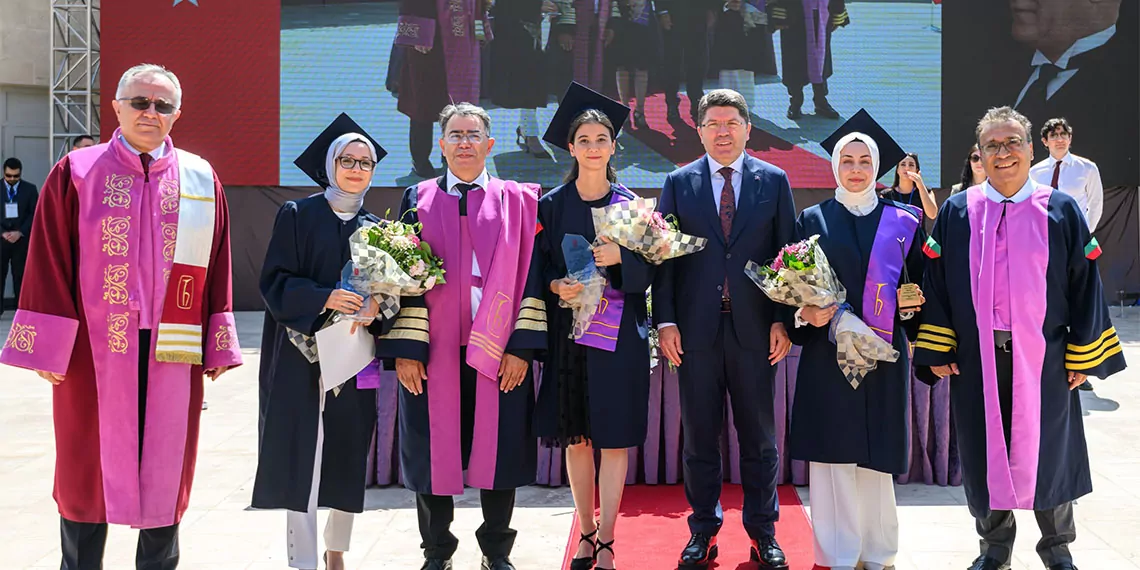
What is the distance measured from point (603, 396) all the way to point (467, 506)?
157 cm

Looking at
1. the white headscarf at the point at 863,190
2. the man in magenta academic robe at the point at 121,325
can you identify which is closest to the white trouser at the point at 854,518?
the white headscarf at the point at 863,190

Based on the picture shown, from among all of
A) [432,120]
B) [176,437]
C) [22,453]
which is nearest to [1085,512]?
[176,437]

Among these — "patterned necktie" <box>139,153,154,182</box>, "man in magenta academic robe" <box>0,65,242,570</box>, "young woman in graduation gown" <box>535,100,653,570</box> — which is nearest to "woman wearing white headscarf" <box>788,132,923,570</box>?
"young woman in graduation gown" <box>535,100,653,570</box>

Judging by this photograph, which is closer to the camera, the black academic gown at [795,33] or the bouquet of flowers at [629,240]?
the bouquet of flowers at [629,240]

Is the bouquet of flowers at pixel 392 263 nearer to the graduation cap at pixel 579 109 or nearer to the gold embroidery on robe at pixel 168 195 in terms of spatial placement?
the gold embroidery on robe at pixel 168 195

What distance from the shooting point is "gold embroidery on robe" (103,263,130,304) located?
3.36 meters

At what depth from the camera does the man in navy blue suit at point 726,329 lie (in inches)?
152

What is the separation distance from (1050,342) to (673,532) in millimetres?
1844

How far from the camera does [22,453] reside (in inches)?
236

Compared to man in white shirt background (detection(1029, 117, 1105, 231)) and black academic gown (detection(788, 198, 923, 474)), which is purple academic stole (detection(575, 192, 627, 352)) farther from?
man in white shirt background (detection(1029, 117, 1105, 231))

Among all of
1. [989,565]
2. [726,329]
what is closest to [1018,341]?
[989,565]

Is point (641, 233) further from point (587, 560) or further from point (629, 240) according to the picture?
point (587, 560)

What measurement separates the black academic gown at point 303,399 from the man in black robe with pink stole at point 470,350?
231 mm

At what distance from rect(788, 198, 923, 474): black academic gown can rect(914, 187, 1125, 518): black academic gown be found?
0.42ft
